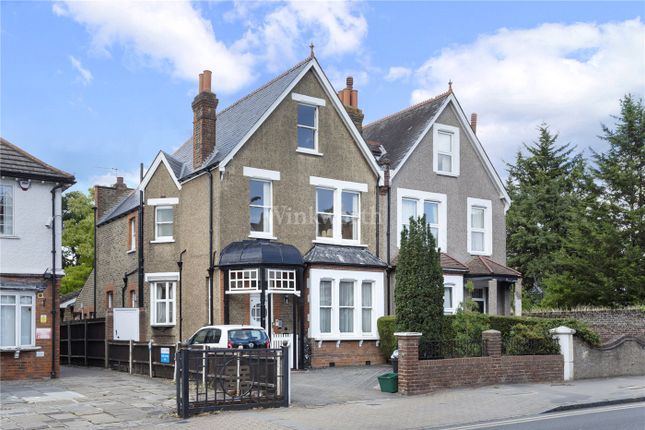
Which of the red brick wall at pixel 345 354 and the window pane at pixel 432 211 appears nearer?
the red brick wall at pixel 345 354

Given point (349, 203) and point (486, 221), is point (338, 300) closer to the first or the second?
point (349, 203)

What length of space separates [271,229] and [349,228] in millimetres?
3661

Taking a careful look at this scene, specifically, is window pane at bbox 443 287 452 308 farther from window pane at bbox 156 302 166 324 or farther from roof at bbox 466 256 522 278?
window pane at bbox 156 302 166 324

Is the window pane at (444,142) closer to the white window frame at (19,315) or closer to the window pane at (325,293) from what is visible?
the window pane at (325,293)

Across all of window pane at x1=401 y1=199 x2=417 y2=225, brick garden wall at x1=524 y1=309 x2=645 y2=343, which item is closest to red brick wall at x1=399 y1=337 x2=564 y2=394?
brick garden wall at x1=524 y1=309 x2=645 y2=343

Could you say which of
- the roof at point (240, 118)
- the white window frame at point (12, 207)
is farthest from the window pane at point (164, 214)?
the white window frame at point (12, 207)

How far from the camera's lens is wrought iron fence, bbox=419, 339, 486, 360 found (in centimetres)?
1888

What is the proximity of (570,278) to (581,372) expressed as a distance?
2122cm

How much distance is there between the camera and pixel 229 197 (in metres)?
24.4

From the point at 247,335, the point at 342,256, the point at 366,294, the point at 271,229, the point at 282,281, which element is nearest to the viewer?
the point at 247,335

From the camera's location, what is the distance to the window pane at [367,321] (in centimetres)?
2633

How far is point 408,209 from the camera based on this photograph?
2884 centimetres

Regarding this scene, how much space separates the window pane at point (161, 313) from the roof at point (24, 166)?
6476 mm

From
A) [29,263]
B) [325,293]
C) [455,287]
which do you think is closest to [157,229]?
[29,263]
